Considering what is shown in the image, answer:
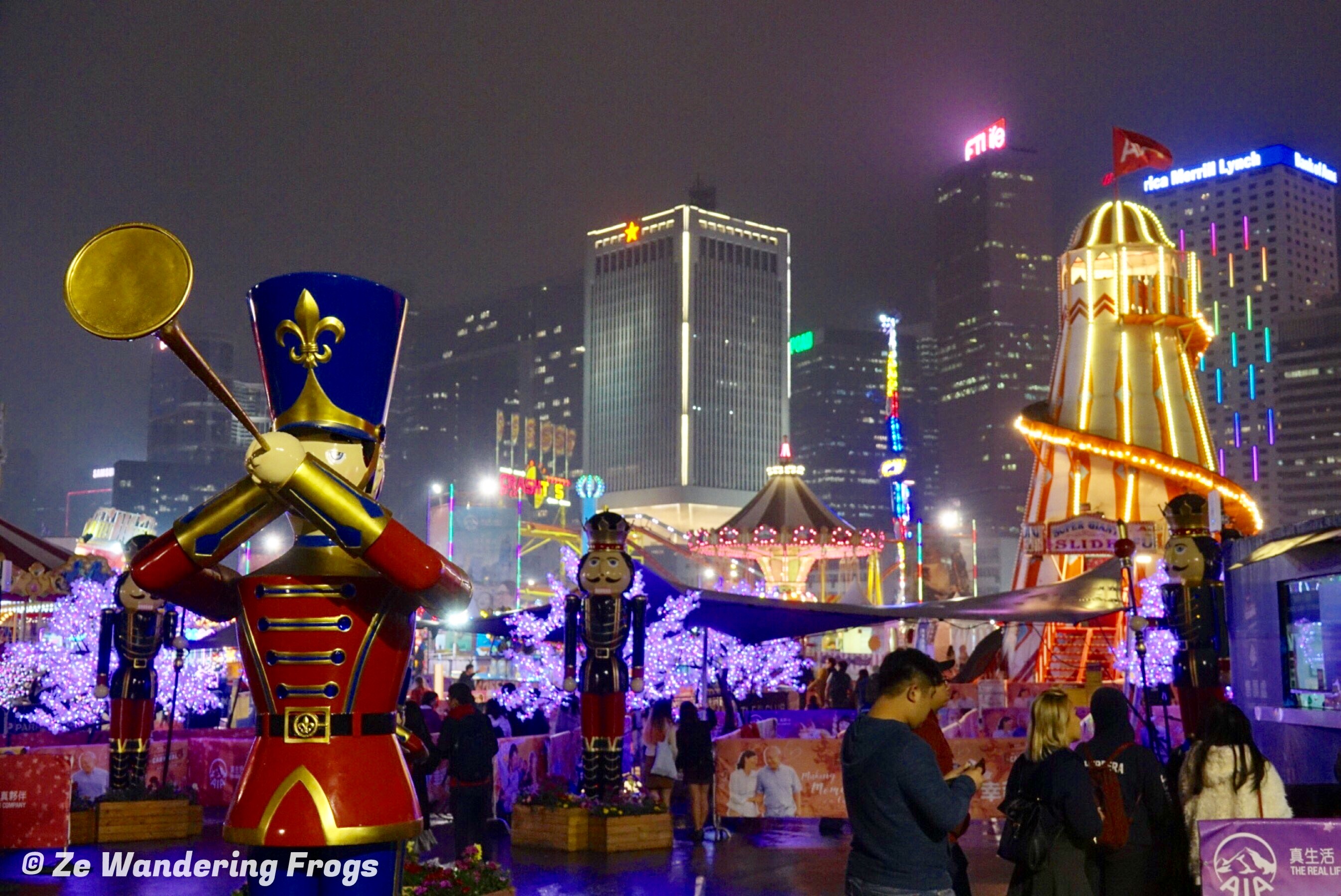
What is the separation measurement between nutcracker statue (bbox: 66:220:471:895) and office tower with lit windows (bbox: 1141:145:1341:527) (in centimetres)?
12686

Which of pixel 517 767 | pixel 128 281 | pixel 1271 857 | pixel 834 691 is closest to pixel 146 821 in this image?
pixel 517 767

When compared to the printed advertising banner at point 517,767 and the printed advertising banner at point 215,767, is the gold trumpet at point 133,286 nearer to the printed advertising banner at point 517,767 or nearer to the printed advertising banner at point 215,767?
the printed advertising banner at point 517,767

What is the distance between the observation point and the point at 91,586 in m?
20.6

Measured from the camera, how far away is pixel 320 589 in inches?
232

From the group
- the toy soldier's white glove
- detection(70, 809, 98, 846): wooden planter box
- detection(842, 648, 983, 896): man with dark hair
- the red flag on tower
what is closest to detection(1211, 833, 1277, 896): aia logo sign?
detection(842, 648, 983, 896): man with dark hair

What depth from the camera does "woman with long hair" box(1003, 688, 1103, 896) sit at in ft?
19.8

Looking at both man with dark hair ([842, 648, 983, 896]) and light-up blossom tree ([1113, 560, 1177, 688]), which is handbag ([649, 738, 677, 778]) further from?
man with dark hair ([842, 648, 983, 896])

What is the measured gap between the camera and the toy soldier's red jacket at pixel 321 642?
559 centimetres

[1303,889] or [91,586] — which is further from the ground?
[91,586]

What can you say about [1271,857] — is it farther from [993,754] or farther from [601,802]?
[993,754]

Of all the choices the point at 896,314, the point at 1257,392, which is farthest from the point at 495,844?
the point at 1257,392

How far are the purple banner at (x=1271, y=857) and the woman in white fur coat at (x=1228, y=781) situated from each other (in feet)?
0.74

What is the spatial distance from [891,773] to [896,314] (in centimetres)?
7746

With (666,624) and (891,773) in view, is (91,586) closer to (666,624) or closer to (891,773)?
(666,624)
